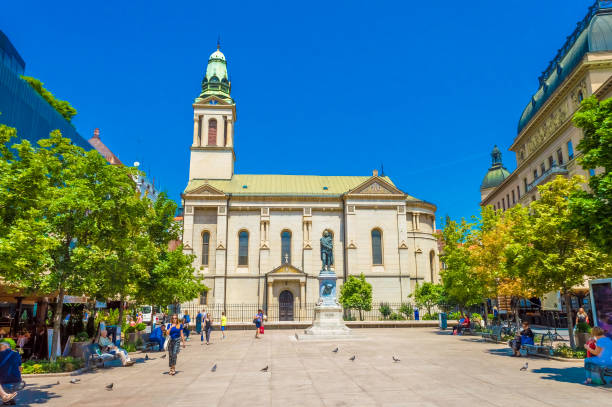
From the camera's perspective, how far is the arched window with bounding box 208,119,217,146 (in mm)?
56188

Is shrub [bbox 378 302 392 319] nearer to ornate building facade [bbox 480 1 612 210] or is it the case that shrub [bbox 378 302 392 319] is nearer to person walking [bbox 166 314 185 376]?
ornate building facade [bbox 480 1 612 210]

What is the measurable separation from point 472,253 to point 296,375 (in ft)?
55.6

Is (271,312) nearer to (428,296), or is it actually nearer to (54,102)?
(428,296)

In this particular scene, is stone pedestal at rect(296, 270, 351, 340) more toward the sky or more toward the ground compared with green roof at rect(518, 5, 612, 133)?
more toward the ground

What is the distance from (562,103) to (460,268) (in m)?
21.3

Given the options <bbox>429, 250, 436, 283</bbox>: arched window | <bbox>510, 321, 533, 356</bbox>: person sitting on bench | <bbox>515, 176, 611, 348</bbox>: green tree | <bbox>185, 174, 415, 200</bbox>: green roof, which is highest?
<bbox>185, 174, 415, 200</bbox>: green roof

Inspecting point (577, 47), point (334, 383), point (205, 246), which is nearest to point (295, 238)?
point (205, 246)

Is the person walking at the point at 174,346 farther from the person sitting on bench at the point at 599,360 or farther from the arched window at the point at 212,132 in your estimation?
the arched window at the point at 212,132

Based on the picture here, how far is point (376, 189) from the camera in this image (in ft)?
167

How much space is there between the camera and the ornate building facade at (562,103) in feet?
108

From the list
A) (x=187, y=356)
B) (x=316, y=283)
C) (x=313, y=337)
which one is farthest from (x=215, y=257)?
(x=187, y=356)

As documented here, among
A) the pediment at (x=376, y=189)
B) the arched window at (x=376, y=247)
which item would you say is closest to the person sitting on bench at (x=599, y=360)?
the arched window at (x=376, y=247)

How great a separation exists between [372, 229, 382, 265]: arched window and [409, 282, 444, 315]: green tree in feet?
19.5

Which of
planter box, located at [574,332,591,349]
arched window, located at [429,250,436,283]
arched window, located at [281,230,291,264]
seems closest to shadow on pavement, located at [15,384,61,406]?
planter box, located at [574,332,591,349]
